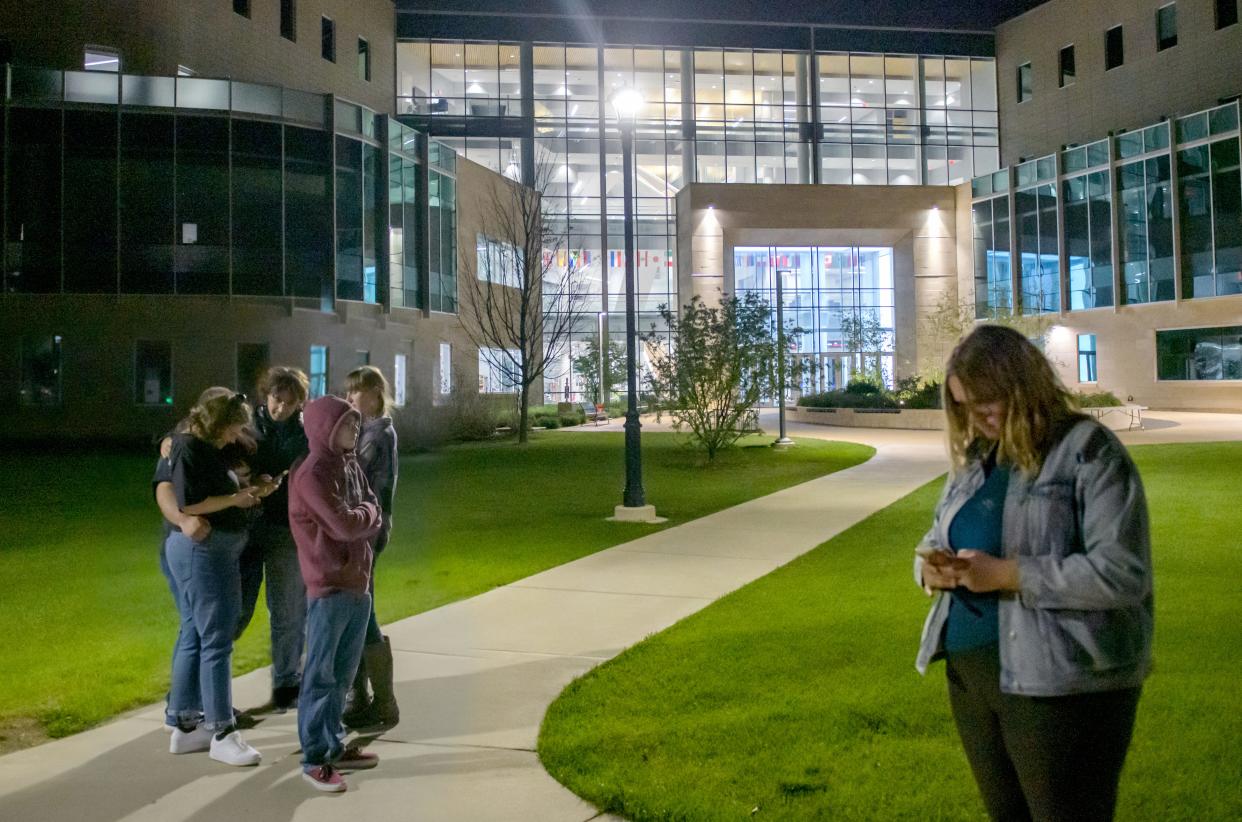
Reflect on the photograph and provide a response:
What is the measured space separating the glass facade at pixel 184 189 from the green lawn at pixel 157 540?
6.28m

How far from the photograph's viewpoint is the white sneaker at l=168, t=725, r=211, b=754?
5137mm

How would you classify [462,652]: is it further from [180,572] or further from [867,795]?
[867,795]

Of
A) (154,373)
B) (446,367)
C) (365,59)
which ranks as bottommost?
(154,373)

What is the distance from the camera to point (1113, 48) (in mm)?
48094

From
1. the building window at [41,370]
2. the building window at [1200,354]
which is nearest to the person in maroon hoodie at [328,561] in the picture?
the building window at [41,370]

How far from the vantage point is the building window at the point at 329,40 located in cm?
3884

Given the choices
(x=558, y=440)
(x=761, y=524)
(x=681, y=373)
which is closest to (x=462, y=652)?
(x=761, y=524)

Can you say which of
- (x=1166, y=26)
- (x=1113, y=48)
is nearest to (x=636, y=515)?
(x=1166, y=26)

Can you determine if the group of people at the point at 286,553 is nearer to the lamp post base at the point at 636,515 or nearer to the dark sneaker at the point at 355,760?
the dark sneaker at the point at 355,760

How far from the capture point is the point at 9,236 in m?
28.0

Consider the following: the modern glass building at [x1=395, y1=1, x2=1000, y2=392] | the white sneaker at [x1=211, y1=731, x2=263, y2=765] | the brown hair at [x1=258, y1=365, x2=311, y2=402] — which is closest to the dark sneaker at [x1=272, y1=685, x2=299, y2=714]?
the white sneaker at [x1=211, y1=731, x2=263, y2=765]

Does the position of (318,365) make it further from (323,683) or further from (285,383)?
(323,683)

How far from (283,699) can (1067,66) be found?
55308 millimetres

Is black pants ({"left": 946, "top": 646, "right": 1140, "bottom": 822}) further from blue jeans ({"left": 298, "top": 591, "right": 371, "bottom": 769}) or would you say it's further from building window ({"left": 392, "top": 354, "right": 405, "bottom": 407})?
building window ({"left": 392, "top": 354, "right": 405, "bottom": 407})
